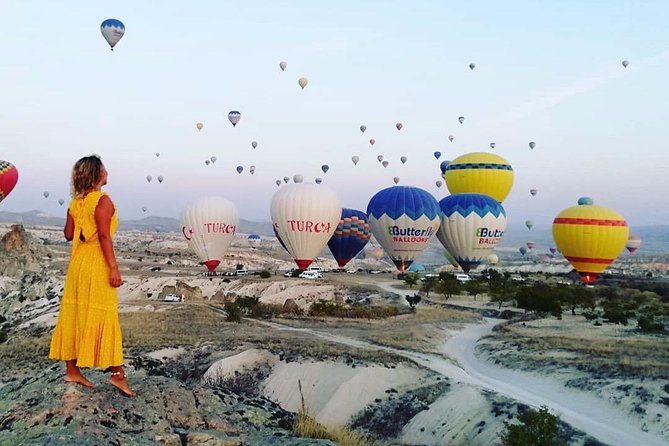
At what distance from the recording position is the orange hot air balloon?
48241 mm

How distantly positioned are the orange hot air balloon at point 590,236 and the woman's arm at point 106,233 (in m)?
48.0

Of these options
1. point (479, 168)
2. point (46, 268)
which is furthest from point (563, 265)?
point (46, 268)

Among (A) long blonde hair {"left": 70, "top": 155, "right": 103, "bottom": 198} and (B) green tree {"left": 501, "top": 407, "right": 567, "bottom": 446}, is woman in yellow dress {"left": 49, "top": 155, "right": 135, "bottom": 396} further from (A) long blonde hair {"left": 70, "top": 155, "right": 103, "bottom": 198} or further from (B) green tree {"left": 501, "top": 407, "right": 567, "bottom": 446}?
(B) green tree {"left": 501, "top": 407, "right": 567, "bottom": 446}

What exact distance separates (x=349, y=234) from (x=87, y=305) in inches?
2198

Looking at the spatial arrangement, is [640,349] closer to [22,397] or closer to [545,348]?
[545,348]

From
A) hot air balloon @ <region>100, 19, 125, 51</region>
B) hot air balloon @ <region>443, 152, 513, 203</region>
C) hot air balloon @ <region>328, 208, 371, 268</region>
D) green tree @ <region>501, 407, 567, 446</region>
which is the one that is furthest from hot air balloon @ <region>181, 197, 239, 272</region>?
green tree @ <region>501, 407, 567, 446</region>

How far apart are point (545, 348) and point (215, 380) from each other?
40.8 ft

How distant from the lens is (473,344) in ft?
83.4

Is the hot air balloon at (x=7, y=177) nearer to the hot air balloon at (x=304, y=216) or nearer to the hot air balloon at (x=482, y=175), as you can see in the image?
the hot air balloon at (x=304, y=216)

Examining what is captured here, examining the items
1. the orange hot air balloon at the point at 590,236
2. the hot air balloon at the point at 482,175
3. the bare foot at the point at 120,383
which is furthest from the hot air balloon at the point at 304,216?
the bare foot at the point at 120,383

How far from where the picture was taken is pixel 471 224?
5497cm

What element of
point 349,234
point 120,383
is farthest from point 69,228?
point 349,234

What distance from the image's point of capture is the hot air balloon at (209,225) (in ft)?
164

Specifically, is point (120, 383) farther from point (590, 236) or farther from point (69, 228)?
point (590, 236)
